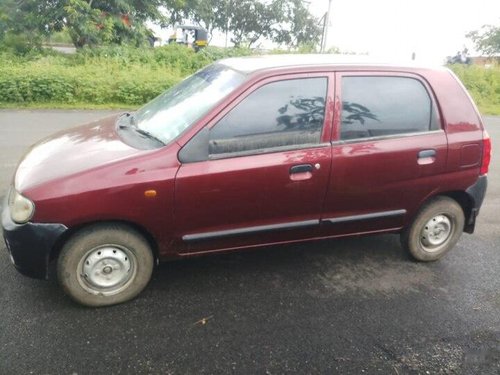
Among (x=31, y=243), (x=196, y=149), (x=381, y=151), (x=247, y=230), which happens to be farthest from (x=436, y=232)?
(x=31, y=243)

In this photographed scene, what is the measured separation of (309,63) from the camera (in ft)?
11.3

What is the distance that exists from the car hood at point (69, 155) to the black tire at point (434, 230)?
237 centimetres

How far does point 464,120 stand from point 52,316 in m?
3.44

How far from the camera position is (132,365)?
8.44 ft

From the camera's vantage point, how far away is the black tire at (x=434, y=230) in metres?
3.87

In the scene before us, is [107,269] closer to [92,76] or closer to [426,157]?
[426,157]

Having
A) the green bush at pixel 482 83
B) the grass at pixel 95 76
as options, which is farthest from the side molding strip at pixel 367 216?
the green bush at pixel 482 83

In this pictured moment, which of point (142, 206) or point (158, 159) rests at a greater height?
point (158, 159)

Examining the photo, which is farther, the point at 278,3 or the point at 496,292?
the point at 278,3

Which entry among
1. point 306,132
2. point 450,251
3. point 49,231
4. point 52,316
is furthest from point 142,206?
point 450,251

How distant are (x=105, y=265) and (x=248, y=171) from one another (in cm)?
115

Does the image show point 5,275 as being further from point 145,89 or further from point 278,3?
point 278,3

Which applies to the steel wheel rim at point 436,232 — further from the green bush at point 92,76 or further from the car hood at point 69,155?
the green bush at point 92,76

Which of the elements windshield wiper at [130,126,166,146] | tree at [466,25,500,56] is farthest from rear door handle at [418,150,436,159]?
tree at [466,25,500,56]
